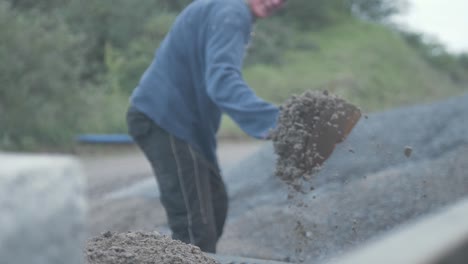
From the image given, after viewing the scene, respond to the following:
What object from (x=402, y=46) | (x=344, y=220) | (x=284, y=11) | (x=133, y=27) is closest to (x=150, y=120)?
(x=344, y=220)

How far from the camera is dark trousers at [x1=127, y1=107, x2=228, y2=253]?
3.57m

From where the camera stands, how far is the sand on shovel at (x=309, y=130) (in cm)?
309

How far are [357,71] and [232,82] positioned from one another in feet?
79.4

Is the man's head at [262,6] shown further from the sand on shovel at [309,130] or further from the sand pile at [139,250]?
the sand pile at [139,250]

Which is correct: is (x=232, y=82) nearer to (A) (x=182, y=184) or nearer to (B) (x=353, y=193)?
(A) (x=182, y=184)

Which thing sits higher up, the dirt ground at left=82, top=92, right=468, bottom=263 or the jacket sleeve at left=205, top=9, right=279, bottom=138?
the jacket sleeve at left=205, top=9, right=279, bottom=138

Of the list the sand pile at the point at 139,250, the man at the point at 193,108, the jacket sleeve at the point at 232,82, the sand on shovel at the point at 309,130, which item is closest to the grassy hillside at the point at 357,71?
the man at the point at 193,108

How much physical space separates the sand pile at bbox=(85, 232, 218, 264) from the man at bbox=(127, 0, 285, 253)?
866 millimetres

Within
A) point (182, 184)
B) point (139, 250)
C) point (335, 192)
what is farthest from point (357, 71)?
point (139, 250)

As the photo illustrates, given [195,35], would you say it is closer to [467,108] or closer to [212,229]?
[212,229]

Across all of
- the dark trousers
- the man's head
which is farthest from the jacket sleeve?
the dark trousers

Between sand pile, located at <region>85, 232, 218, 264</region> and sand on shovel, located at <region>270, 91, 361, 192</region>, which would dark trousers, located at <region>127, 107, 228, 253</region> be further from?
sand pile, located at <region>85, 232, 218, 264</region>

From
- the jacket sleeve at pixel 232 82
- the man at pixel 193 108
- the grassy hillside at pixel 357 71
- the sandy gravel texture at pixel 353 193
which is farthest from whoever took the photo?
the grassy hillside at pixel 357 71

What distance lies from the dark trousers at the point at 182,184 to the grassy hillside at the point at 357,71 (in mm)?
16246
